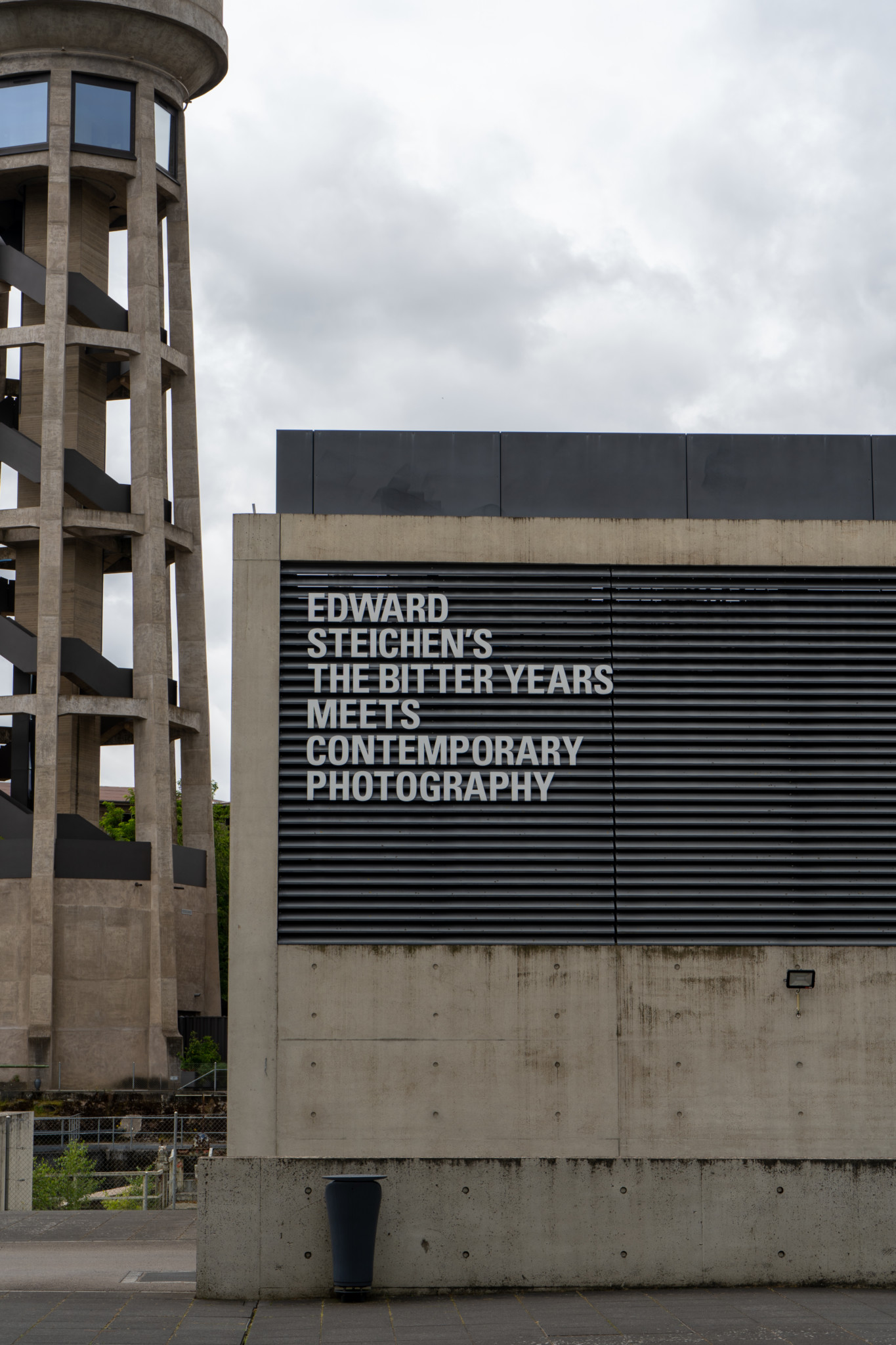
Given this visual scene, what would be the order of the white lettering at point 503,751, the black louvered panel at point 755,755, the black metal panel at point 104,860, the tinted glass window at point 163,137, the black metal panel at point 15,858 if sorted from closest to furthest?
the black louvered panel at point 755,755 → the white lettering at point 503,751 → the black metal panel at point 15,858 → the black metal panel at point 104,860 → the tinted glass window at point 163,137

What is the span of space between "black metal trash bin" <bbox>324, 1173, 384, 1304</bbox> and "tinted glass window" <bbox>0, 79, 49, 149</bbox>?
148 ft

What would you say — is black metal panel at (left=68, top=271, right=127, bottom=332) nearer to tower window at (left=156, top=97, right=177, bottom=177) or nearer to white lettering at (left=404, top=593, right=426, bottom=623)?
tower window at (left=156, top=97, right=177, bottom=177)

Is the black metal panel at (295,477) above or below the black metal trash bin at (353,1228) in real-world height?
above

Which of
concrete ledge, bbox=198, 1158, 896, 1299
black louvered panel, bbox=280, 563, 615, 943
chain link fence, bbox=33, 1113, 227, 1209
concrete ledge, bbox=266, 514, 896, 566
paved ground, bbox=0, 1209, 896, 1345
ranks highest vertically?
concrete ledge, bbox=266, 514, 896, 566

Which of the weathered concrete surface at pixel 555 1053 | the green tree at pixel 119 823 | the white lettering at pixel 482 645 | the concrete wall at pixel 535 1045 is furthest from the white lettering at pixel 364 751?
the green tree at pixel 119 823

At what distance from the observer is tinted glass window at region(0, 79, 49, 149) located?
168 feet

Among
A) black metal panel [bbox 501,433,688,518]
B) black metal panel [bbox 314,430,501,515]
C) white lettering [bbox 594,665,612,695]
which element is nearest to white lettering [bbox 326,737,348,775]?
black metal panel [bbox 314,430,501,515]

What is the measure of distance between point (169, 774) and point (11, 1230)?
31.0m

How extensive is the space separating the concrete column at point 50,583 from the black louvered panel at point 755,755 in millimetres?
34821

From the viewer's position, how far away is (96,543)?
52344 mm

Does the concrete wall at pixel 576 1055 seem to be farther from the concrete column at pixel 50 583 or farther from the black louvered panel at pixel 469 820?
the concrete column at pixel 50 583

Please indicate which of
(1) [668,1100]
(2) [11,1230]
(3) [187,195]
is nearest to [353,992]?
(1) [668,1100]

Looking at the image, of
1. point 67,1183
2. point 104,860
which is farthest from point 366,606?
point 104,860

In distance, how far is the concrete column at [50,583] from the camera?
46938mm
